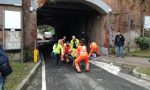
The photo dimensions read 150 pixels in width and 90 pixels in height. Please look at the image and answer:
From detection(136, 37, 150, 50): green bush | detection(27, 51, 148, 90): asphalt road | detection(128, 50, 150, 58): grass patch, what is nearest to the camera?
detection(27, 51, 148, 90): asphalt road

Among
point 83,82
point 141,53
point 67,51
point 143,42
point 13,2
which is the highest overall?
point 13,2

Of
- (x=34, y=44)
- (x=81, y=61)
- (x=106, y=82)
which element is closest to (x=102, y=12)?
(x=34, y=44)

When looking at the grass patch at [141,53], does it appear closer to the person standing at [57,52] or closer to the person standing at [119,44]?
the person standing at [119,44]

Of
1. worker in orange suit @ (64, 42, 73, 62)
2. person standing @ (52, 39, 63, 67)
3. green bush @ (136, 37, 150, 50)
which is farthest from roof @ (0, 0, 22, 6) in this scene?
green bush @ (136, 37, 150, 50)

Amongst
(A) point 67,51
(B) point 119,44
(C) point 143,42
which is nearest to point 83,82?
(A) point 67,51

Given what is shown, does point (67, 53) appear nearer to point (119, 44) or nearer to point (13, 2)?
point (13, 2)

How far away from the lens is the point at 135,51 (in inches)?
1025

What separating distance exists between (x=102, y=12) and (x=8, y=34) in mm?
8193

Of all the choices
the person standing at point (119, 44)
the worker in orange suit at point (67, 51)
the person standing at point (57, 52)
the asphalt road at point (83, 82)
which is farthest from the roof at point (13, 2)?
the person standing at point (119, 44)

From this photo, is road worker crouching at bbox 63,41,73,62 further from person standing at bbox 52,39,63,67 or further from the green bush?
the green bush

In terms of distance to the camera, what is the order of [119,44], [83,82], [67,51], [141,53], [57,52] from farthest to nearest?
1. [141,53]
2. [119,44]
3. [67,51]
4. [57,52]
5. [83,82]

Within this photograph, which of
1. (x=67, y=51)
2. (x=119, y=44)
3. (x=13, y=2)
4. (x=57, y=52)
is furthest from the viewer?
(x=119, y=44)

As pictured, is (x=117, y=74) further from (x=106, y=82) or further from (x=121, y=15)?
(x=121, y=15)

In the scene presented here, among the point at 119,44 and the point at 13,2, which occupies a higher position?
the point at 13,2
